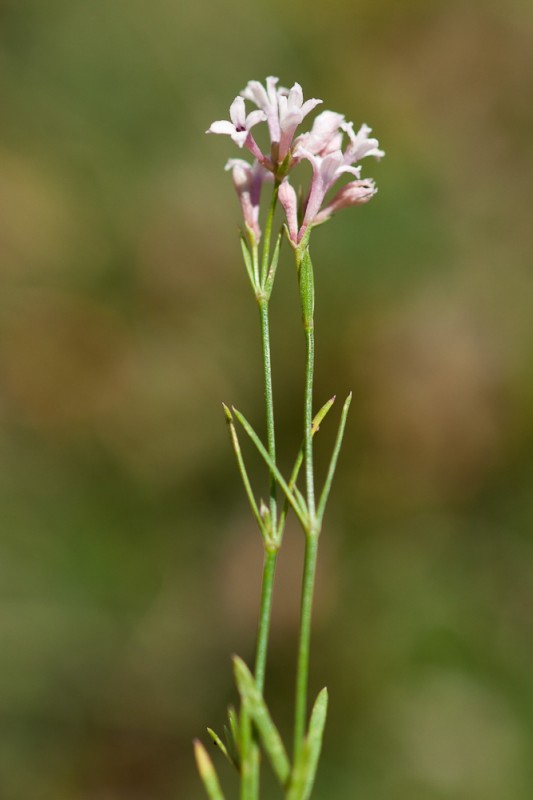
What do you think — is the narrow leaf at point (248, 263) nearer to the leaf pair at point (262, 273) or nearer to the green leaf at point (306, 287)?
the leaf pair at point (262, 273)

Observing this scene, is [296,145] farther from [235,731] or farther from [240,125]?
[235,731]

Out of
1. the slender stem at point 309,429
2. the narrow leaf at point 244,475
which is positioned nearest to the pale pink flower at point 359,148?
the slender stem at point 309,429

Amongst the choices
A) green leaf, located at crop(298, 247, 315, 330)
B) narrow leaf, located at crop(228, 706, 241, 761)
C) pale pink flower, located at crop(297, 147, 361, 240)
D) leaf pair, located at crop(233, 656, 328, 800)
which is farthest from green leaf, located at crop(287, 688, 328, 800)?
pale pink flower, located at crop(297, 147, 361, 240)

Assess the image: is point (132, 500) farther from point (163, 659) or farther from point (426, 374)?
point (426, 374)

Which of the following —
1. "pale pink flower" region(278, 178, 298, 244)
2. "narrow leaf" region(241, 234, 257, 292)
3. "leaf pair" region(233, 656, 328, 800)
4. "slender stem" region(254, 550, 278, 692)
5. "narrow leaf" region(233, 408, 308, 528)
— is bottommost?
"leaf pair" region(233, 656, 328, 800)

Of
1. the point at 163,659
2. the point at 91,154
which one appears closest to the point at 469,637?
the point at 163,659

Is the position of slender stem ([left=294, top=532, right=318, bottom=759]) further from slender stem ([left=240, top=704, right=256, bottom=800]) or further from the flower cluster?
the flower cluster

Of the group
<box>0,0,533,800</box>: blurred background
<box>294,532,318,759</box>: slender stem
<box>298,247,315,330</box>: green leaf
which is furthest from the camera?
<box>0,0,533,800</box>: blurred background

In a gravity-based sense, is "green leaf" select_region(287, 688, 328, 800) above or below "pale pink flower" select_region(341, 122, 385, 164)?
below

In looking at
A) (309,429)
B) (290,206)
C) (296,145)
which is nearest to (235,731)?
(309,429)
